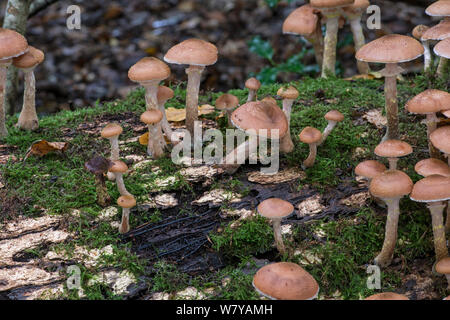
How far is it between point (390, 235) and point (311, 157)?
3.19 ft

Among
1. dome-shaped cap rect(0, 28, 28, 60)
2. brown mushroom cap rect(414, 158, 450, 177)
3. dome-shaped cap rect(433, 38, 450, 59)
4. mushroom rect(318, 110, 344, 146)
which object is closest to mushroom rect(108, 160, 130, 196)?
dome-shaped cap rect(0, 28, 28, 60)

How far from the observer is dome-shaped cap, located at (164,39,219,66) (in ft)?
11.9

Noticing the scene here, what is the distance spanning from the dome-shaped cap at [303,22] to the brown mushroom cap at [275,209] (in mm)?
2902

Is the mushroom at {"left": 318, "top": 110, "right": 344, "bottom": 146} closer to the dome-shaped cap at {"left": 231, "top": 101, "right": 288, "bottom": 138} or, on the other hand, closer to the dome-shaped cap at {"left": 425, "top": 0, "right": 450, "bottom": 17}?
the dome-shaped cap at {"left": 231, "top": 101, "right": 288, "bottom": 138}

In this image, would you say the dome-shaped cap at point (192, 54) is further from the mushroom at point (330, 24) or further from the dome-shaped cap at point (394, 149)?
the mushroom at point (330, 24)

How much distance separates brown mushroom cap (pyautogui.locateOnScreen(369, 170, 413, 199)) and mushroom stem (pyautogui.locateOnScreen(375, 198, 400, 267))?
24cm

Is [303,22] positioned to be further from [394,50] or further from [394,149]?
[394,149]

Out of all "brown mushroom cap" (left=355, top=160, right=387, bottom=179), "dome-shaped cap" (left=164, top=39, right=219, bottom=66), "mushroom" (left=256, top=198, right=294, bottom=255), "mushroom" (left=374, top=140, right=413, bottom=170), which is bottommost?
"mushroom" (left=256, top=198, right=294, bottom=255)

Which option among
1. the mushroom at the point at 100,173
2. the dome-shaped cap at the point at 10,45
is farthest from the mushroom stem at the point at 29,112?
the mushroom at the point at 100,173

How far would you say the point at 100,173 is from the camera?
3420 mm

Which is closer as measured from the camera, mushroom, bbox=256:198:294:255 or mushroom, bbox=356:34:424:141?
mushroom, bbox=256:198:294:255

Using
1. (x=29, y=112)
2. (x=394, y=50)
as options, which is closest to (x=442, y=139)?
(x=394, y=50)

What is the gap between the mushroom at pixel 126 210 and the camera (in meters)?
3.26

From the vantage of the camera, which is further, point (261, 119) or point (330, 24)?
point (330, 24)
